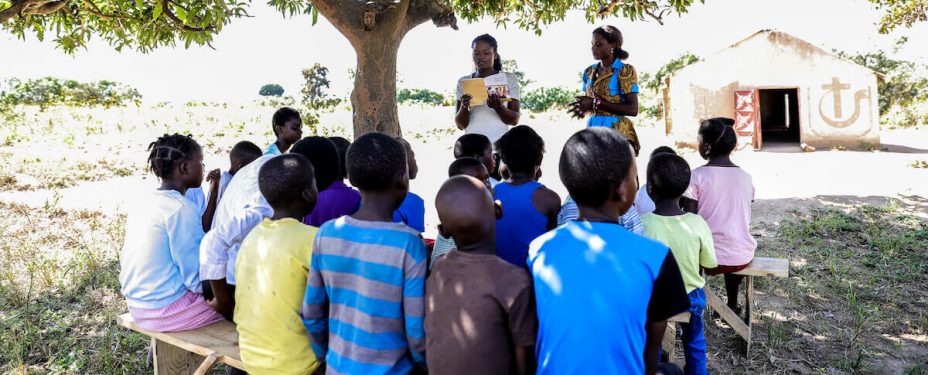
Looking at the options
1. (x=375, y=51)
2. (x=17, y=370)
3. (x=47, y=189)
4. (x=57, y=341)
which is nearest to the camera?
(x=17, y=370)

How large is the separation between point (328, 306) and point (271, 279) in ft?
0.82

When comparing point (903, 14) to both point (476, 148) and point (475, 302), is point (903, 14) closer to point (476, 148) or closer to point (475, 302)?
point (476, 148)

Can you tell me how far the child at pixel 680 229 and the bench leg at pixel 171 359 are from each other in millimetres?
2418

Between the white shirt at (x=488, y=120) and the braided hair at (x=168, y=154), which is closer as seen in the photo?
the braided hair at (x=168, y=154)

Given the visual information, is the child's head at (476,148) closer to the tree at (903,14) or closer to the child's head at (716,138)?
the child's head at (716,138)

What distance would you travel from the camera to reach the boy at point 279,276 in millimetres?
2145

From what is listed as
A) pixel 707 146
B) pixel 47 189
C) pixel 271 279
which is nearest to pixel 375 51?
pixel 707 146

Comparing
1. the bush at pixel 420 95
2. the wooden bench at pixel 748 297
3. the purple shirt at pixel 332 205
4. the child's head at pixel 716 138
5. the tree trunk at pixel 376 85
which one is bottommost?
the wooden bench at pixel 748 297

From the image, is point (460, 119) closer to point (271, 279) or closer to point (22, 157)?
point (271, 279)

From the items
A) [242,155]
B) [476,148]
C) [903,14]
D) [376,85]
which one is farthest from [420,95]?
[476,148]

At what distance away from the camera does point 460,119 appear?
4156mm

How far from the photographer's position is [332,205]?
276 cm

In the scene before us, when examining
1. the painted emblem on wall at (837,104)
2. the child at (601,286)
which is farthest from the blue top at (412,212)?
the painted emblem on wall at (837,104)

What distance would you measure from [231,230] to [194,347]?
551mm
